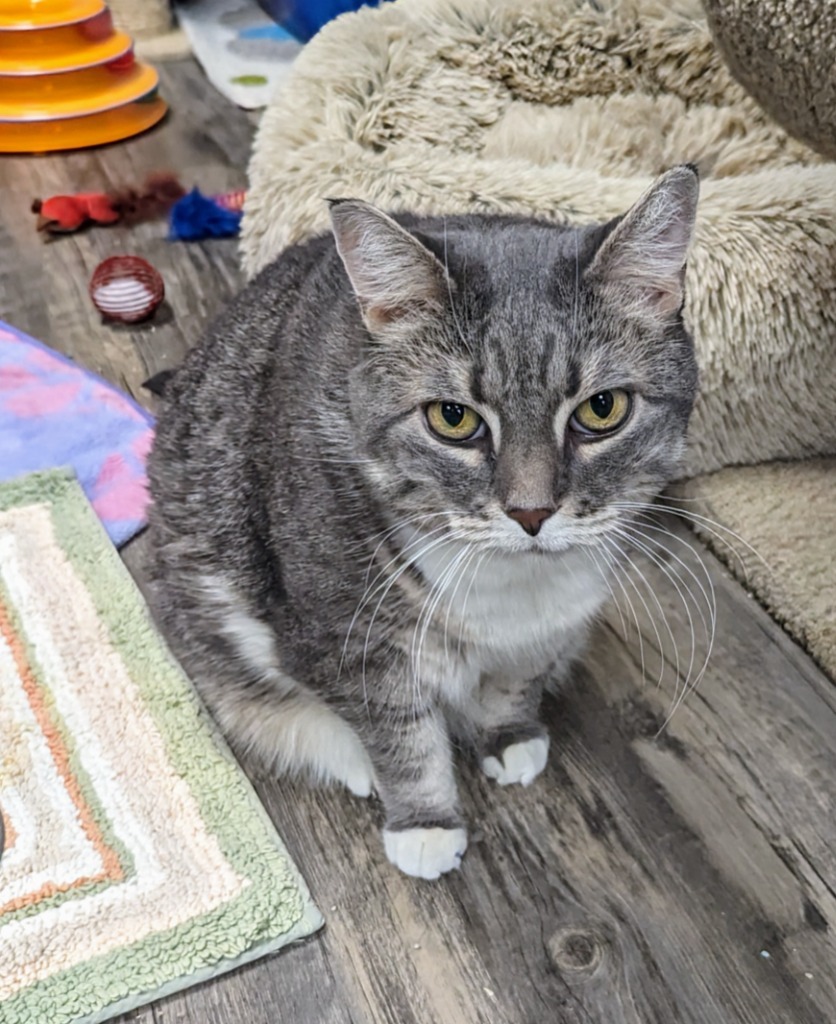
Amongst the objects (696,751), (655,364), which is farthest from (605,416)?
(696,751)

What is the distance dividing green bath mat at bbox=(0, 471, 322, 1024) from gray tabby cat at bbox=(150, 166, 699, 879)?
9 cm

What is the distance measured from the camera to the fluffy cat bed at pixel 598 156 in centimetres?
150

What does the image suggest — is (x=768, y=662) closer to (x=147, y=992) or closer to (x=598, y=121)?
(x=147, y=992)

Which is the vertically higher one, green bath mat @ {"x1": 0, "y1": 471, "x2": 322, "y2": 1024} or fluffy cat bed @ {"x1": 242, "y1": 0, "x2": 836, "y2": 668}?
fluffy cat bed @ {"x1": 242, "y1": 0, "x2": 836, "y2": 668}

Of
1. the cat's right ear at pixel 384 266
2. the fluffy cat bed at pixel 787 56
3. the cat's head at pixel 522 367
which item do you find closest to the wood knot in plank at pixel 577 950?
the cat's head at pixel 522 367

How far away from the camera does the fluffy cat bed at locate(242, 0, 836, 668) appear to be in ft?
4.92

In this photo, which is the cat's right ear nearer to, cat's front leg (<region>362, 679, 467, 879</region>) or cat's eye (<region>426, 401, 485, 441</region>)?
cat's eye (<region>426, 401, 485, 441</region>)

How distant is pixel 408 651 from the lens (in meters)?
1.05

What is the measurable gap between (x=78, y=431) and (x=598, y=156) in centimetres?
103

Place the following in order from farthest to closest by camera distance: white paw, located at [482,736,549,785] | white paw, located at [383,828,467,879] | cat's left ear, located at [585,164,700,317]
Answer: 1. white paw, located at [482,736,549,785]
2. white paw, located at [383,828,467,879]
3. cat's left ear, located at [585,164,700,317]

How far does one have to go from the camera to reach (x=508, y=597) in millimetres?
1032

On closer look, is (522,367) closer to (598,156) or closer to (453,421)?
(453,421)

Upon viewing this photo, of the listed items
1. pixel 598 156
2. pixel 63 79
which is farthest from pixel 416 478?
pixel 63 79

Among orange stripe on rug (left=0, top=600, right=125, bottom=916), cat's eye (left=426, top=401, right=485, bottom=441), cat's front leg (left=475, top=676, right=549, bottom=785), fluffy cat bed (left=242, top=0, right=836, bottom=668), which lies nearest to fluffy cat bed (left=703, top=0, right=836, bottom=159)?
fluffy cat bed (left=242, top=0, right=836, bottom=668)
